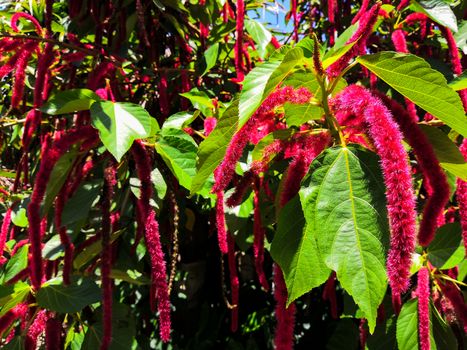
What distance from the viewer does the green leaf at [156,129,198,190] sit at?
4.09ft

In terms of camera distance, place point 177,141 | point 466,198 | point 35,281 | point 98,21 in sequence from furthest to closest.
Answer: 1. point 98,21
2. point 177,141
3. point 35,281
4. point 466,198

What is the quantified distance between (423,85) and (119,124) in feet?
2.05

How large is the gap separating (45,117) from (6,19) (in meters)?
0.45

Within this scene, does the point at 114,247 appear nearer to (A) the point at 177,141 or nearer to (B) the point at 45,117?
(A) the point at 177,141

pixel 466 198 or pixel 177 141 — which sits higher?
pixel 466 198

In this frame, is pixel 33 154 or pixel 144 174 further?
pixel 33 154

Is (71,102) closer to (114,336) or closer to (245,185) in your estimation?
(245,185)

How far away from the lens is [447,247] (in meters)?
1.33

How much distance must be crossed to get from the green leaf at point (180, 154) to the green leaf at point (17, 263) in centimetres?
62

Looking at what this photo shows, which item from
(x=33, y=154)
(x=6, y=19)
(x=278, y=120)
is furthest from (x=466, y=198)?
(x=33, y=154)

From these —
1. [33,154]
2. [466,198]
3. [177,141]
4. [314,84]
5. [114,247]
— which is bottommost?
[33,154]

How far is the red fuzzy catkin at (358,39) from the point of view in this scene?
0.76 m

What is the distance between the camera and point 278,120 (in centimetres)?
118

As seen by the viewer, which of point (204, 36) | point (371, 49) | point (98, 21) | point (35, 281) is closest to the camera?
point (35, 281)
